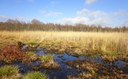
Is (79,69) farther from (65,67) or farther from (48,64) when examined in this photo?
(48,64)

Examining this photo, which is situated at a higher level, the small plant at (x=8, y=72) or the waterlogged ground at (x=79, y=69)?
the small plant at (x=8, y=72)

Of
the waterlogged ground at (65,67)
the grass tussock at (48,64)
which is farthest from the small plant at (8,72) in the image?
the grass tussock at (48,64)

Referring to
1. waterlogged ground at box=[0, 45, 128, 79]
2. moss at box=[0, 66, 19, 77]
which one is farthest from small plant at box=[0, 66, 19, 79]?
waterlogged ground at box=[0, 45, 128, 79]

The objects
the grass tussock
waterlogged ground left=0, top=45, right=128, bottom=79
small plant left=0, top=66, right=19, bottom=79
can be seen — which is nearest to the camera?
small plant left=0, top=66, right=19, bottom=79

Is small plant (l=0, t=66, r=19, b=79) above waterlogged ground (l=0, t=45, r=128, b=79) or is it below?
above

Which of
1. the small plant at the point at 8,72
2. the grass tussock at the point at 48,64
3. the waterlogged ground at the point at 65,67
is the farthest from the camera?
the grass tussock at the point at 48,64

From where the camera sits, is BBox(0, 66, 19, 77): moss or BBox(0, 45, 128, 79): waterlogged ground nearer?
BBox(0, 66, 19, 77): moss

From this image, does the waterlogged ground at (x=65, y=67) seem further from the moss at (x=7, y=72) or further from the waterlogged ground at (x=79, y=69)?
the moss at (x=7, y=72)

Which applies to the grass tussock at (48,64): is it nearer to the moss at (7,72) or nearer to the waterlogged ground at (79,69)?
the waterlogged ground at (79,69)

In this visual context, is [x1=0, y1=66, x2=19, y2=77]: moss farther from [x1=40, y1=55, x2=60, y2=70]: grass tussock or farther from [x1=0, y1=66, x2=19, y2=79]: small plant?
[x1=40, y1=55, x2=60, y2=70]: grass tussock

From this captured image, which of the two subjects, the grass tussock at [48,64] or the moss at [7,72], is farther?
the grass tussock at [48,64]

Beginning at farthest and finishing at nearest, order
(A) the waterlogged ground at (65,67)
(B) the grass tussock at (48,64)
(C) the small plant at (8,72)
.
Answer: (B) the grass tussock at (48,64) → (A) the waterlogged ground at (65,67) → (C) the small plant at (8,72)

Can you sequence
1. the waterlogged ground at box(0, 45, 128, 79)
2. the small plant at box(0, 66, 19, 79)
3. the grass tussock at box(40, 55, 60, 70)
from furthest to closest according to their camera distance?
the grass tussock at box(40, 55, 60, 70) → the waterlogged ground at box(0, 45, 128, 79) → the small plant at box(0, 66, 19, 79)

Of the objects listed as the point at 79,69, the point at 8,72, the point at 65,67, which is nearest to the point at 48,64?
the point at 65,67
